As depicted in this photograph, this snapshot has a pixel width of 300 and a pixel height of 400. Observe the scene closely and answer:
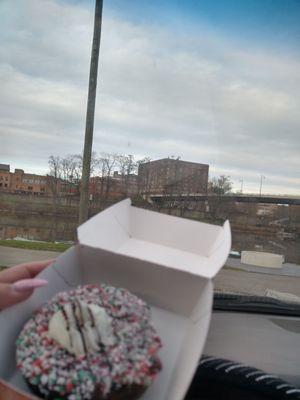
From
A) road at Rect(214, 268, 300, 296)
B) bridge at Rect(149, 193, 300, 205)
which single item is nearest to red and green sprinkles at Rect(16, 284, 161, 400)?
bridge at Rect(149, 193, 300, 205)

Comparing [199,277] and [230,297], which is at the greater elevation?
[199,277]

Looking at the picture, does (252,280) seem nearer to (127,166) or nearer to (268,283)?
(268,283)

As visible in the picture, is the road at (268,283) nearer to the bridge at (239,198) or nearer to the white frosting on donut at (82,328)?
the bridge at (239,198)

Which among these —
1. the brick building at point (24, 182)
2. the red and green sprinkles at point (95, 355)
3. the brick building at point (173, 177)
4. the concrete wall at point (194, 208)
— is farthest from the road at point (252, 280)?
the red and green sprinkles at point (95, 355)

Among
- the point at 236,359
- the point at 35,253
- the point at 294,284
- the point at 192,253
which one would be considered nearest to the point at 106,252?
the point at 192,253

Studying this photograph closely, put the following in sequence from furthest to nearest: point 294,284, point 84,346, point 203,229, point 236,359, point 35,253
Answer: point 294,284 < point 35,253 < point 236,359 < point 203,229 < point 84,346

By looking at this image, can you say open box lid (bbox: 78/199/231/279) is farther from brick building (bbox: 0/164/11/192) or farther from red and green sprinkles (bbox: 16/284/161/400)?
brick building (bbox: 0/164/11/192)

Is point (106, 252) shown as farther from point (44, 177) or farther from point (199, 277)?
point (44, 177)
